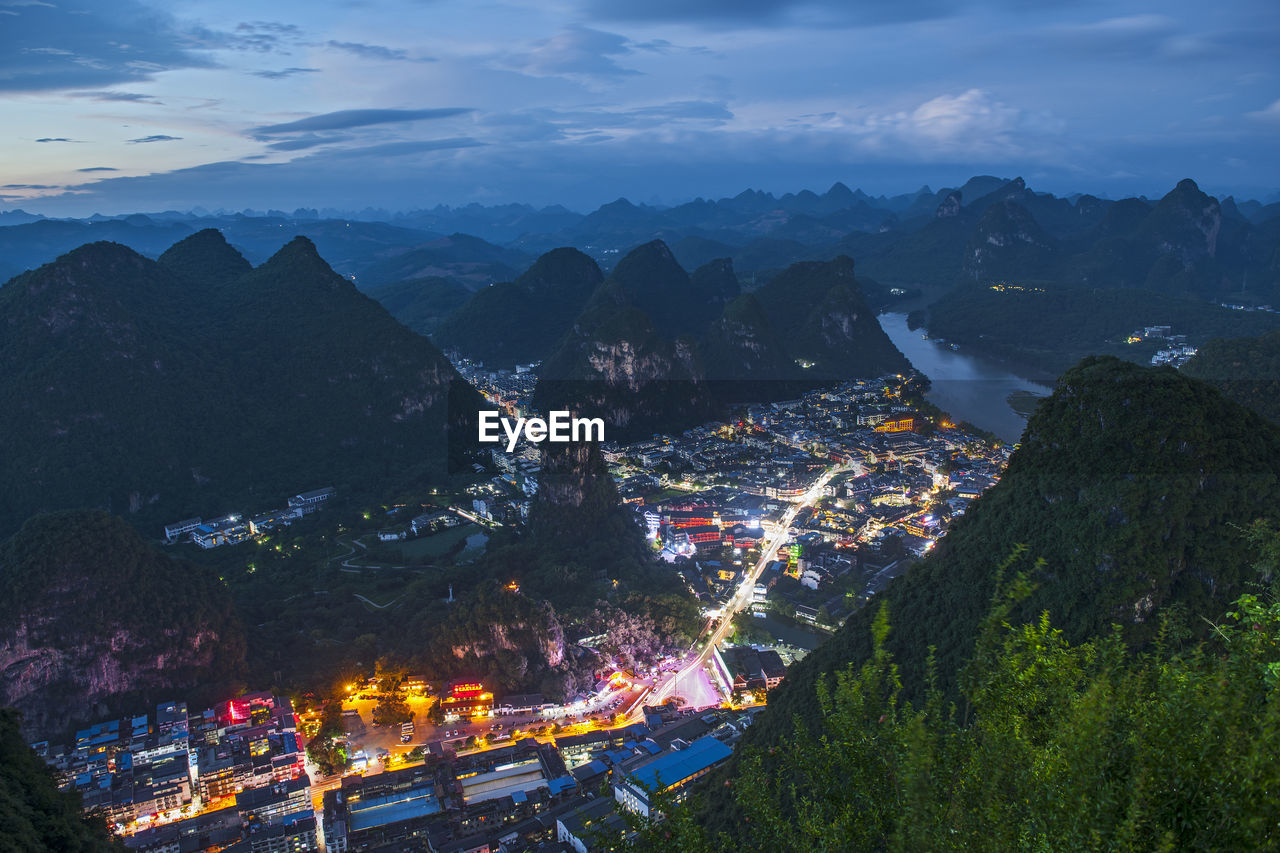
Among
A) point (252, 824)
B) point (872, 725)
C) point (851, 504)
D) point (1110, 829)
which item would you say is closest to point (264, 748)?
point (252, 824)

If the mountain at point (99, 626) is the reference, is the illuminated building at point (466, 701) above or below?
below

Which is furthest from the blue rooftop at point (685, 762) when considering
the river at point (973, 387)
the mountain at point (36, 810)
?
the river at point (973, 387)

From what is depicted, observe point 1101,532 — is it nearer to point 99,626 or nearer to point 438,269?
point 99,626

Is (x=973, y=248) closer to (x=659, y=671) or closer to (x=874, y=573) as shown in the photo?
(x=874, y=573)

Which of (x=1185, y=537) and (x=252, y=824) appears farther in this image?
(x=252, y=824)

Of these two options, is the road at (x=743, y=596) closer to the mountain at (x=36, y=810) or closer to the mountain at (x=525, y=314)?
the mountain at (x=36, y=810)

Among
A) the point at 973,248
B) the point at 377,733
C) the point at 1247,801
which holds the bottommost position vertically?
the point at 377,733

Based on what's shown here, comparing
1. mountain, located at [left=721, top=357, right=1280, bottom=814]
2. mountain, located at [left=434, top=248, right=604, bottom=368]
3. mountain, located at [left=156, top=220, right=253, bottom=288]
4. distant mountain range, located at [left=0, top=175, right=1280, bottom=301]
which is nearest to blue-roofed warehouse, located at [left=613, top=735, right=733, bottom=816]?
mountain, located at [left=721, top=357, right=1280, bottom=814]
